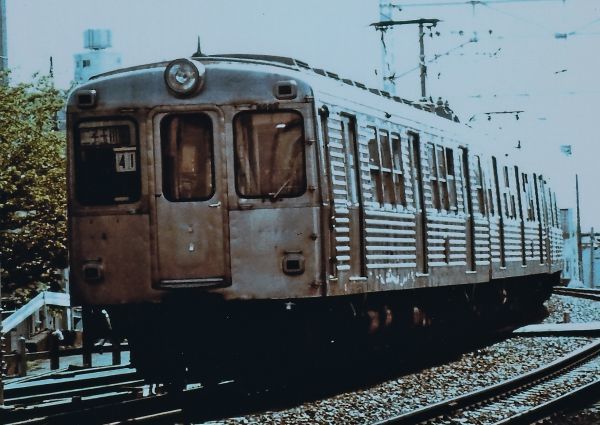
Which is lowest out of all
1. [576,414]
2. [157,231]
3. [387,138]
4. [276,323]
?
[576,414]

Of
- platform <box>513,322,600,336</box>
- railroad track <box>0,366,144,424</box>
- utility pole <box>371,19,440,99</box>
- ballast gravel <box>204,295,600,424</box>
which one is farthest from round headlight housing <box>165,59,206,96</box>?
utility pole <box>371,19,440,99</box>

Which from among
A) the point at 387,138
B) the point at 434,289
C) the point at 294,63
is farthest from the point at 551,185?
the point at 294,63

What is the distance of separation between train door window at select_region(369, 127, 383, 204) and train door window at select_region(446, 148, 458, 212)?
2.95 meters

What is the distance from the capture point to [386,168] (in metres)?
14.6

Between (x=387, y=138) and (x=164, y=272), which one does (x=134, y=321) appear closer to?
(x=164, y=272)

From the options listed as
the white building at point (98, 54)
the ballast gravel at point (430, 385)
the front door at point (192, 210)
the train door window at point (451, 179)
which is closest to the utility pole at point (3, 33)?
the ballast gravel at point (430, 385)

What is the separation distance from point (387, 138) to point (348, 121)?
4.49 ft

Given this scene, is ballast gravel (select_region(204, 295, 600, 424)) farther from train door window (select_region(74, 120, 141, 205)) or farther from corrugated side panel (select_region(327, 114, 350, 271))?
train door window (select_region(74, 120, 141, 205))

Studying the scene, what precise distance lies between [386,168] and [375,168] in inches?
16.9

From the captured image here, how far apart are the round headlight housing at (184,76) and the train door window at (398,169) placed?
3205mm

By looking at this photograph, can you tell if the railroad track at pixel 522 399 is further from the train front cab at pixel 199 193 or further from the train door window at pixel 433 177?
the train door window at pixel 433 177

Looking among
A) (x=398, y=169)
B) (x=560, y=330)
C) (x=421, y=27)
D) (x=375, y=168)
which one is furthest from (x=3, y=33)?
(x=375, y=168)

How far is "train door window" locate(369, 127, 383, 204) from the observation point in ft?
46.1

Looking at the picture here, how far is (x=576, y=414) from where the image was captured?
1181 cm
